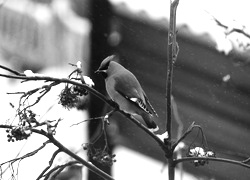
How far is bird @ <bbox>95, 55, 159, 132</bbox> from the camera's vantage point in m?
2.33

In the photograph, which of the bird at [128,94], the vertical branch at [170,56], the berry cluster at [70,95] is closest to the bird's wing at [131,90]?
the bird at [128,94]

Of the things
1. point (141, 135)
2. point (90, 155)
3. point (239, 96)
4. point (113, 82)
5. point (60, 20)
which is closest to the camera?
point (90, 155)

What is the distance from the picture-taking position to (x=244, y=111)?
2898 millimetres

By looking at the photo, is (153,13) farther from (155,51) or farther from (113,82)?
(113,82)

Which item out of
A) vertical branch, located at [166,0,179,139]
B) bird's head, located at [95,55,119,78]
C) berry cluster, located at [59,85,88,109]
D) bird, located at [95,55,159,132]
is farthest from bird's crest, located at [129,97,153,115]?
vertical branch, located at [166,0,179,139]

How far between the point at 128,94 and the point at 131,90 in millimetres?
28

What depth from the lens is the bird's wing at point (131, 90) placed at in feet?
7.58

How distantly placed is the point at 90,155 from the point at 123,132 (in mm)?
1612

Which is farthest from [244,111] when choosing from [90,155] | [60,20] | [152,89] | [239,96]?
[60,20]

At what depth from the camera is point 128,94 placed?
7.97 ft

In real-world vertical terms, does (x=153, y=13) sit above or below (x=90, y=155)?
above

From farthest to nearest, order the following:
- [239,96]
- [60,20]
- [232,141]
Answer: [60,20] < [232,141] < [239,96]

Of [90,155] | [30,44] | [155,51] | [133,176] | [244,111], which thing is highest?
[30,44]

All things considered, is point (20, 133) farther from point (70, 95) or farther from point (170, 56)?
point (170, 56)
